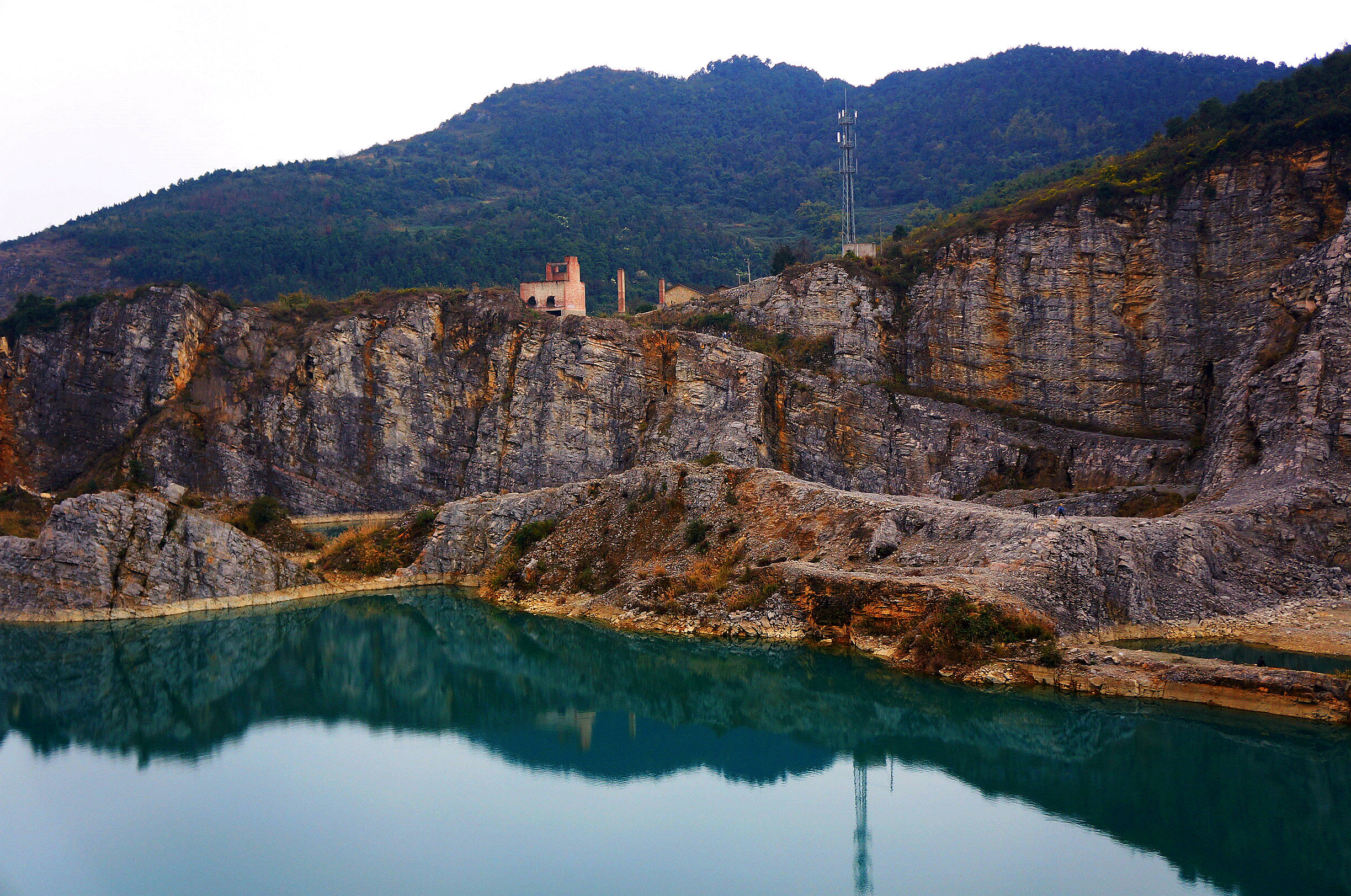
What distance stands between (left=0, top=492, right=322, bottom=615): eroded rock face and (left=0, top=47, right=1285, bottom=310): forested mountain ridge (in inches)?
2618

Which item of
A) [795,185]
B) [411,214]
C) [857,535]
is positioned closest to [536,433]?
[857,535]

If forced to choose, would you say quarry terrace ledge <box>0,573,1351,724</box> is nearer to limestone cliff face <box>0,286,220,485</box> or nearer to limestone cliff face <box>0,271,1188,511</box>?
limestone cliff face <box>0,271,1188,511</box>

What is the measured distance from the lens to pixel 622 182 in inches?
6117

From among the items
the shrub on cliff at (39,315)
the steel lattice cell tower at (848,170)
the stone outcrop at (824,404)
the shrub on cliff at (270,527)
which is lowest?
the shrub on cliff at (270,527)

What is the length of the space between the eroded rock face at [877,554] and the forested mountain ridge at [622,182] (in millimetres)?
65093

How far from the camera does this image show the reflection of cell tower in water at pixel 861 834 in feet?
50.3

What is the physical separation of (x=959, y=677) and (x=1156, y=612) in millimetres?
7165

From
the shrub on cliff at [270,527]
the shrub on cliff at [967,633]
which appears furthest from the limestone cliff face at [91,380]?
the shrub on cliff at [967,633]

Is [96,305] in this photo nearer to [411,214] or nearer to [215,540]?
[215,540]

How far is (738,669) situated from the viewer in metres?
27.6

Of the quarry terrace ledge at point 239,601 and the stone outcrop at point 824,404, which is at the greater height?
the stone outcrop at point 824,404

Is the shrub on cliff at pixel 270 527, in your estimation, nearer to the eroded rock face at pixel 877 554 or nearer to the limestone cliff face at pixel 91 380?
the eroded rock face at pixel 877 554

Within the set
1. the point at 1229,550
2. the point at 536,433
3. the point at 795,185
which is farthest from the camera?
the point at 795,185

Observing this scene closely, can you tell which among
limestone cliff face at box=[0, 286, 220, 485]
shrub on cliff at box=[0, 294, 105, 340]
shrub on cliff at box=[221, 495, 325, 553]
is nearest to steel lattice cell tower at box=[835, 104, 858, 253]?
shrub on cliff at box=[221, 495, 325, 553]
